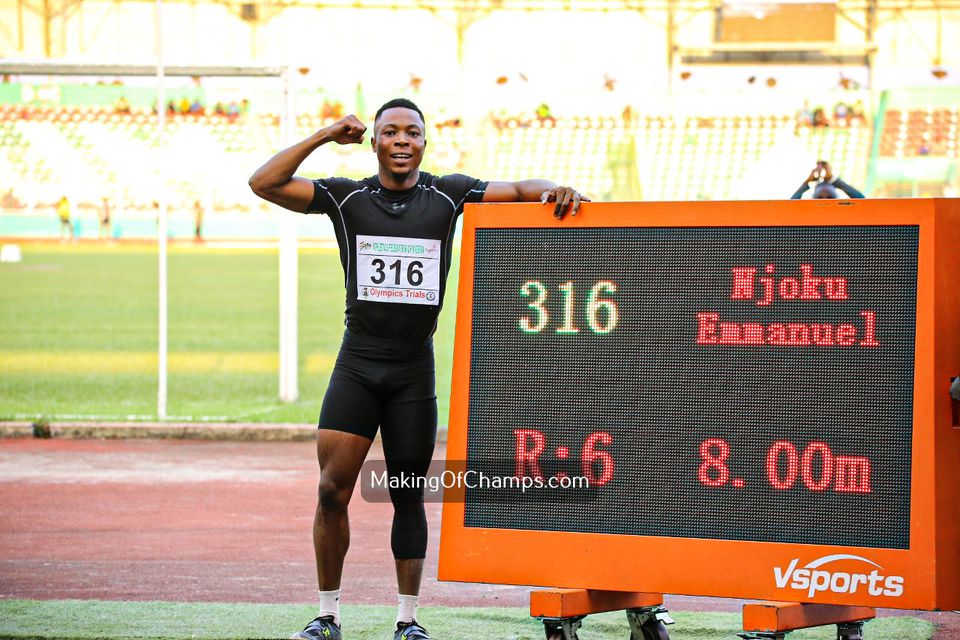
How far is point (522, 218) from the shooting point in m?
4.54

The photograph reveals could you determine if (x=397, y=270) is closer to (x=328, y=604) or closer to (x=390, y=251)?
(x=390, y=251)

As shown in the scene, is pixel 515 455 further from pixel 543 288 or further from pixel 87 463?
pixel 87 463

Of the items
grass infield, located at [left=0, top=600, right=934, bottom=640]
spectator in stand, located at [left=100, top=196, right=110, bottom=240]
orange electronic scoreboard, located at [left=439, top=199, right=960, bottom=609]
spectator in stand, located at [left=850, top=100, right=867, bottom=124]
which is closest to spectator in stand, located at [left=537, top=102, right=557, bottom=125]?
spectator in stand, located at [left=850, top=100, right=867, bottom=124]

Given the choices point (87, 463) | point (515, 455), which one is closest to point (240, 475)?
point (87, 463)

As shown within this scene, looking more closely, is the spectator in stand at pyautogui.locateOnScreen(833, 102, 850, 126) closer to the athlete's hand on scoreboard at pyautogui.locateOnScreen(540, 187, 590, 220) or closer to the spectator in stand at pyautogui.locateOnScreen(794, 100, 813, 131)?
the spectator in stand at pyautogui.locateOnScreen(794, 100, 813, 131)

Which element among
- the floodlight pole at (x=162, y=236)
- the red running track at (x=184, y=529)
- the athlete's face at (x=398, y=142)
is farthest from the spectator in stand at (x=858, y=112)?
the athlete's face at (x=398, y=142)

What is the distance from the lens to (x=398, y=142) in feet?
16.1

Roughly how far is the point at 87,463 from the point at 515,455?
7.39 metres

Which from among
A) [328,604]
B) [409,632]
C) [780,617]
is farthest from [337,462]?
[780,617]

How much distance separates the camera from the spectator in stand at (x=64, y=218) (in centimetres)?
4300

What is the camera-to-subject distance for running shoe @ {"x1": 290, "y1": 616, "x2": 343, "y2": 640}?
491cm

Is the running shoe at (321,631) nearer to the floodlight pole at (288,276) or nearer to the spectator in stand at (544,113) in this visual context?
the floodlight pole at (288,276)

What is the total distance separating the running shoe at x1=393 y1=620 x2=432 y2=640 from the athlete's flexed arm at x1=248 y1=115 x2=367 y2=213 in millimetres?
1548

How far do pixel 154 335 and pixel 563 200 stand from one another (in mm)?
19566
